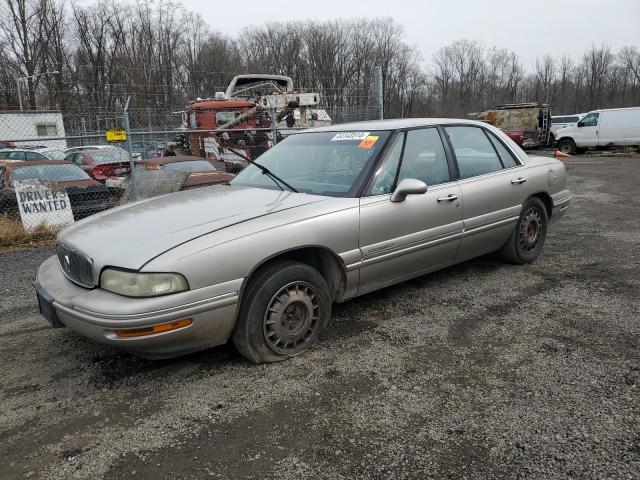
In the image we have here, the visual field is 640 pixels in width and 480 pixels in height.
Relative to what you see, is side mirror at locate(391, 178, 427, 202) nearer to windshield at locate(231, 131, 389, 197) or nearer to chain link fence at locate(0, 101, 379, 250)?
windshield at locate(231, 131, 389, 197)

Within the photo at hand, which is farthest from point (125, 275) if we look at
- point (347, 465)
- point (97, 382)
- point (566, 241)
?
point (566, 241)

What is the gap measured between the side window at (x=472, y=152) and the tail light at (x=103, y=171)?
1059 centimetres

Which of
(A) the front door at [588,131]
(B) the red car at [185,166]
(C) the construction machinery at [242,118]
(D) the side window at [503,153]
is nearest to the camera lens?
(D) the side window at [503,153]

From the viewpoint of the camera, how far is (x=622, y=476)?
215 centimetres

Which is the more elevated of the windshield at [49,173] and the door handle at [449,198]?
the windshield at [49,173]

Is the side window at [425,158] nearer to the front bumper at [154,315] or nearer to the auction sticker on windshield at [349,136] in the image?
the auction sticker on windshield at [349,136]

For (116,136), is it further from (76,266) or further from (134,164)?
(76,266)

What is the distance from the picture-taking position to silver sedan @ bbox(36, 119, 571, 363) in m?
2.81

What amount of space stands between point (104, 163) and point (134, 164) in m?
3.51

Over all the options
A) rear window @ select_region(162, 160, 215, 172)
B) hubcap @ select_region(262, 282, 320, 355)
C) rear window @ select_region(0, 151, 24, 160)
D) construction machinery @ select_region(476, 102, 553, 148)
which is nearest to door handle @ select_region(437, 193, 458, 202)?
hubcap @ select_region(262, 282, 320, 355)

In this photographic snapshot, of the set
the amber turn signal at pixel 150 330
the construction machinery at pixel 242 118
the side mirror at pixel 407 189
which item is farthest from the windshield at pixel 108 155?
the amber turn signal at pixel 150 330

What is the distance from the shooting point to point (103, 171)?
12.8 m

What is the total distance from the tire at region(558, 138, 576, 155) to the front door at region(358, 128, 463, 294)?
67.5 ft

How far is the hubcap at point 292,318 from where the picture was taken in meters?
3.19
